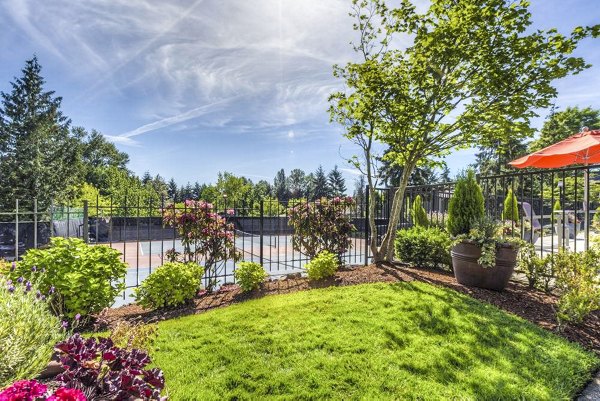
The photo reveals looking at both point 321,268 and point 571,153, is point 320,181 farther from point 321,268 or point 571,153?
point 321,268

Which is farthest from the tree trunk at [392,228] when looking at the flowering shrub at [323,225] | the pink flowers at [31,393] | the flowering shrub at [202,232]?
the pink flowers at [31,393]

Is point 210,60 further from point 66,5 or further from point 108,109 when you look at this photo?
point 108,109

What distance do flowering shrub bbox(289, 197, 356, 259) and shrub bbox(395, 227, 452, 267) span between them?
3.67 ft

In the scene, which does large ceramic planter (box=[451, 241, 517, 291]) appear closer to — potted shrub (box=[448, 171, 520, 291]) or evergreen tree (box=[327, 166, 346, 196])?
potted shrub (box=[448, 171, 520, 291])

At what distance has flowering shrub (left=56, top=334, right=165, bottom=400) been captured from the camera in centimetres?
143

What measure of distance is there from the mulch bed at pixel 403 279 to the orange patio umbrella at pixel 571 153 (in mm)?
1810

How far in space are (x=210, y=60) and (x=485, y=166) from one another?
3504 cm

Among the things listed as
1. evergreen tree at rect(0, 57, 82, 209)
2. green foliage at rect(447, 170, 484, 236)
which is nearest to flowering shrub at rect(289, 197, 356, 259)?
green foliage at rect(447, 170, 484, 236)

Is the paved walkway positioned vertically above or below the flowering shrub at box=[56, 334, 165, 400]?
below

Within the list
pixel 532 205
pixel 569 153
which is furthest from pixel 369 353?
pixel 569 153

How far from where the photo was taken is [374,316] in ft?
11.1

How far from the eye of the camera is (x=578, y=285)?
3.44 meters

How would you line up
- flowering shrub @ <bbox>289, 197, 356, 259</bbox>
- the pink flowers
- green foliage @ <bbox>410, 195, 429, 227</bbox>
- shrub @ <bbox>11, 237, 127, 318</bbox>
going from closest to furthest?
the pink flowers, shrub @ <bbox>11, 237, 127, 318</bbox>, flowering shrub @ <bbox>289, 197, 356, 259</bbox>, green foliage @ <bbox>410, 195, 429, 227</bbox>

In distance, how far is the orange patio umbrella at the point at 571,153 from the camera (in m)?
5.00
